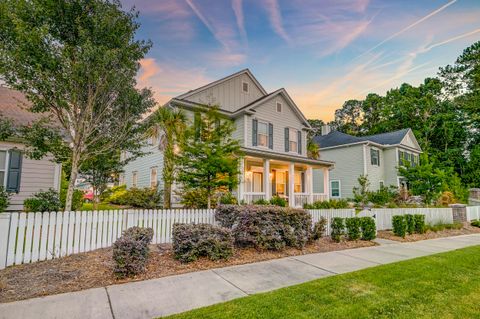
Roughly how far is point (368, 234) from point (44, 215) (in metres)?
9.28

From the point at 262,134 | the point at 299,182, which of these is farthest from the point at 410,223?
the point at 262,134

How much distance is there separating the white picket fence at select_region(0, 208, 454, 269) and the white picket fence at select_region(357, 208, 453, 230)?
7.39 metres

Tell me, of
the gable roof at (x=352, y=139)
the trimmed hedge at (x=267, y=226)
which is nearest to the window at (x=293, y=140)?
the gable roof at (x=352, y=139)

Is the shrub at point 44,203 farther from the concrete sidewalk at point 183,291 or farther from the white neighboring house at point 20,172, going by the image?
the concrete sidewalk at point 183,291

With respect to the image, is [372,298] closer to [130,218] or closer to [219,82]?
[130,218]

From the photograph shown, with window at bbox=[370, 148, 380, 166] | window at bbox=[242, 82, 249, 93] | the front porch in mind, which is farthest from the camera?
window at bbox=[370, 148, 380, 166]

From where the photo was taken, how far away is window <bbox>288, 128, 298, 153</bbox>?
57.8 feet

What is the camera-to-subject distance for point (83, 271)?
15.4ft

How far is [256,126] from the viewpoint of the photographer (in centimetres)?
1577

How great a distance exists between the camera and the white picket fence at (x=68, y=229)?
5.02 meters

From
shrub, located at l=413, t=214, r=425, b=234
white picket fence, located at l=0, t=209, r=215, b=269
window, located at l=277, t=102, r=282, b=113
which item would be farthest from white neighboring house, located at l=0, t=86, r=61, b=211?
shrub, located at l=413, t=214, r=425, b=234

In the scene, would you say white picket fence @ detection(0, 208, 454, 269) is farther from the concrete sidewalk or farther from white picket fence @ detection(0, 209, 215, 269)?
the concrete sidewalk

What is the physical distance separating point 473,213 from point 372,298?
57.1 feet

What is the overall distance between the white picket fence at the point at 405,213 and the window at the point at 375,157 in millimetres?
9618
